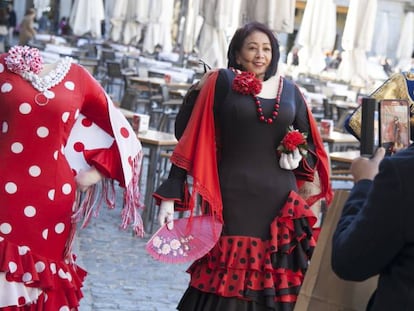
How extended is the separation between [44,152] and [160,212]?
32.2 inches

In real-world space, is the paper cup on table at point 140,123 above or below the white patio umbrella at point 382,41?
below

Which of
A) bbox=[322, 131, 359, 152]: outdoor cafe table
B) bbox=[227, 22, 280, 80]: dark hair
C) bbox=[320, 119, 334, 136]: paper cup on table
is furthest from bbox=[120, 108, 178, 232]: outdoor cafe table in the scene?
bbox=[227, 22, 280, 80]: dark hair

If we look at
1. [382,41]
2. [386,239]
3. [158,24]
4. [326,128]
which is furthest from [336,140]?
[382,41]

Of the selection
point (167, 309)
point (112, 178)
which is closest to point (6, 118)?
point (112, 178)

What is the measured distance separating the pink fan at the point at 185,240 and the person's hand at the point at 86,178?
0.51 metres

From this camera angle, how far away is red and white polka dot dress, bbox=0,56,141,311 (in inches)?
183

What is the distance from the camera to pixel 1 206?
15.3ft

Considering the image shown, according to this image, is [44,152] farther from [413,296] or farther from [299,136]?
[413,296]

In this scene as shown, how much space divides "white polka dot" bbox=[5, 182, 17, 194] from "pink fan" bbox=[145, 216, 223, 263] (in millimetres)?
914

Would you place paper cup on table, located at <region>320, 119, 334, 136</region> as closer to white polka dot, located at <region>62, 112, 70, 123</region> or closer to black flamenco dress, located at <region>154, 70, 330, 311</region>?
black flamenco dress, located at <region>154, 70, 330, 311</region>

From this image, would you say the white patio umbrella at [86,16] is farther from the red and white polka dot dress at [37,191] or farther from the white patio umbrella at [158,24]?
the red and white polka dot dress at [37,191]

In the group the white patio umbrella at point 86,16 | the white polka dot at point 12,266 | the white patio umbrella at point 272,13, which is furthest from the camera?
the white patio umbrella at point 86,16

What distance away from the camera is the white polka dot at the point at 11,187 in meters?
4.66

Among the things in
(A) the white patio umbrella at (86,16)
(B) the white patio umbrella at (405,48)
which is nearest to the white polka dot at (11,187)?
(A) the white patio umbrella at (86,16)
